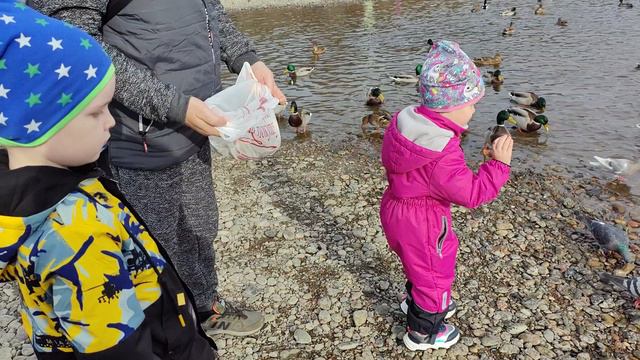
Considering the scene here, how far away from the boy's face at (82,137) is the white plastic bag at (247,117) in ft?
3.13

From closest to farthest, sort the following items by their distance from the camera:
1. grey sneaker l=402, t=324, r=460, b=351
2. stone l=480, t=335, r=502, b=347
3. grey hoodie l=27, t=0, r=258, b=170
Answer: grey hoodie l=27, t=0, r=258, b=170 < grey sneaker l=402, t=324, r=460, b=351 < stone l=480, t=335, r=502, b=347

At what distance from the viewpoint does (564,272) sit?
184 inches

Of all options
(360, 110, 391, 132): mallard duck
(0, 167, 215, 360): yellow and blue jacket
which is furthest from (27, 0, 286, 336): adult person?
(360, 110, 391, 132): mallard duck

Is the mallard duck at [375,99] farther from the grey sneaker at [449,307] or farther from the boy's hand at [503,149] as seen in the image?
the boy's hand at [503,149]

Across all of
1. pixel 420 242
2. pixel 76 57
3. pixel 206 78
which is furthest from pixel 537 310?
pixel 76 57

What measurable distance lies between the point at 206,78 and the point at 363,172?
15.7 ft

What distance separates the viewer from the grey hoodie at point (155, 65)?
2.26 metres

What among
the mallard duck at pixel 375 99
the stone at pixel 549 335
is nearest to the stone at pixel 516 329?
the stone at pixel 549 335

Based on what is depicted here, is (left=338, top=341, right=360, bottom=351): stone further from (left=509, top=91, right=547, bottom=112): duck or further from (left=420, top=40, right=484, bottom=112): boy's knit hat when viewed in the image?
(left=509, top=91, right=547, bottom=112): duck

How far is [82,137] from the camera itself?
1.57 metres

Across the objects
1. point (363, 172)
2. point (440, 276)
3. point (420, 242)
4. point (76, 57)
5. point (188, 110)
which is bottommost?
point (363, 172)

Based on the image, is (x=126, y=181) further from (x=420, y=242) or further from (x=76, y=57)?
(x=420, y=242)

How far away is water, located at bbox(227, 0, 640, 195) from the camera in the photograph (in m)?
9.13

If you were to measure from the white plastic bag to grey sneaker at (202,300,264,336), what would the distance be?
4.88 feet
